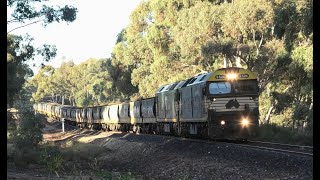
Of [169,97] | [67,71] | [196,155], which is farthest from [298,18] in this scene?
[67,71]

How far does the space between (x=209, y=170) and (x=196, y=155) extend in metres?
3.33

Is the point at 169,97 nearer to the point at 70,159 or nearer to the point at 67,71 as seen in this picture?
the point at 70,159

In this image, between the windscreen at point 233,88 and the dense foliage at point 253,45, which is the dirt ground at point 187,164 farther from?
the dense foliage at point 253,45

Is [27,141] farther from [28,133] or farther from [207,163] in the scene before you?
[207,163]

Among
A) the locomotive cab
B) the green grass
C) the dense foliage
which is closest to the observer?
the locomotive cab

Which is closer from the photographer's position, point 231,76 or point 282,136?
point 231,76

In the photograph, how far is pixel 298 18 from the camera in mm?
25859

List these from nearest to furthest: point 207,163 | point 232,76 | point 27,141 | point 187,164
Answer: point 207,163, point 187,164, point 232,76, point 27,141

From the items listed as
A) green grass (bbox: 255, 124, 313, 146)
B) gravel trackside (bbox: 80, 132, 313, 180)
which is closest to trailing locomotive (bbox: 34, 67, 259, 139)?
gravel trackside (bbox: 80, 132, 313, 180)

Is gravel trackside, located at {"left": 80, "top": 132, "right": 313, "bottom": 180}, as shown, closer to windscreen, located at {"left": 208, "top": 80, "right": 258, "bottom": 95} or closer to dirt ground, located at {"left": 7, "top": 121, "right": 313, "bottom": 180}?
dirt ground, located at {"left": 7, "top": 121, "right": 313, "bottom": 180}

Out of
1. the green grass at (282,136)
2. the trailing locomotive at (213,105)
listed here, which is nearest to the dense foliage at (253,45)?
the green grass at (282,136)

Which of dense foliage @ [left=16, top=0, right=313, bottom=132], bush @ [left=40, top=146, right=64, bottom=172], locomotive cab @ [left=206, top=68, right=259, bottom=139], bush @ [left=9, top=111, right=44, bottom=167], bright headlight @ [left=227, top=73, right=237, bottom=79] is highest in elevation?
dense foliage @ [left=16, top=0, right=313, bottom=132]

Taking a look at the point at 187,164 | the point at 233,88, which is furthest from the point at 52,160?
the point at 233,88
